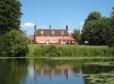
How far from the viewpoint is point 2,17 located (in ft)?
227

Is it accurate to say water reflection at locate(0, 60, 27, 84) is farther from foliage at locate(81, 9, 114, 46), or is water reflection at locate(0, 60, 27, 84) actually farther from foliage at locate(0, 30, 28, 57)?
foliage at locate(81, 9, 114, 46)

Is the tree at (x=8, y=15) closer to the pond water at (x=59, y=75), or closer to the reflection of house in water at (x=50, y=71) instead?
the pond water at (x=59, y=75)

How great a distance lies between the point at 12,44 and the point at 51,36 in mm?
43511

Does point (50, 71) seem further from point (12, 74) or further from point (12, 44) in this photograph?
point (12, 44)

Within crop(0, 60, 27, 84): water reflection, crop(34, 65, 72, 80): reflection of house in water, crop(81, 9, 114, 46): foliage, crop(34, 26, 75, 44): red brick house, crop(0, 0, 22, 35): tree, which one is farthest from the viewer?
crop(34, 26, 75, 44): red brick house

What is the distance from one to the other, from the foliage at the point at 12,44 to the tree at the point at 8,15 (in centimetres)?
396

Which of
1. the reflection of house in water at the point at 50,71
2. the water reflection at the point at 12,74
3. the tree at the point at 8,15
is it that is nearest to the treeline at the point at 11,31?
the tree at the point at 8,15

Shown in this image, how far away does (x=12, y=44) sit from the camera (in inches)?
2569

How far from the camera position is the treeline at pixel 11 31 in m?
65.5

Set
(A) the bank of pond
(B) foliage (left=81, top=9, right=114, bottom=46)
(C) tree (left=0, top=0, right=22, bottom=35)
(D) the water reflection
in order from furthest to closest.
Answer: (B) foliage (left=81, top=9, right=114, bottom=46)
(C) tree (left=0, top=0, right=22, bottom=35)
(A) the bank of pond
(D) the water reflection

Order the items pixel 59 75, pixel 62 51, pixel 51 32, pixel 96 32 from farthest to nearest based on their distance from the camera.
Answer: pixel 51 32 < pixel 96 32 < pixel 62 51 < pixel 59 75

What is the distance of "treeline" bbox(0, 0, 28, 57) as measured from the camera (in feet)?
215

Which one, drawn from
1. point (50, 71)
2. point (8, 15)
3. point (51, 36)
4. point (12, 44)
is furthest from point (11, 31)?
point (51, 36)

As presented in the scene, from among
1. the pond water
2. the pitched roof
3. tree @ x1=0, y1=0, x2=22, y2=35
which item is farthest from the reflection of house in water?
the pitched roof
